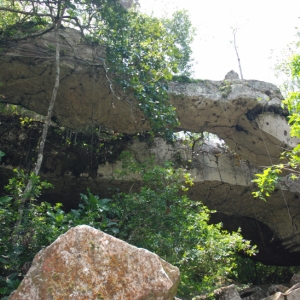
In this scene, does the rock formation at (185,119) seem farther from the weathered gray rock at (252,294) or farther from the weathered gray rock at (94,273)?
the weathered gray rock at (94,273)

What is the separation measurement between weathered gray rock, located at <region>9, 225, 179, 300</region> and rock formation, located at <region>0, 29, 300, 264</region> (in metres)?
3.90

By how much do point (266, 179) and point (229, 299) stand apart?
1.47 metres

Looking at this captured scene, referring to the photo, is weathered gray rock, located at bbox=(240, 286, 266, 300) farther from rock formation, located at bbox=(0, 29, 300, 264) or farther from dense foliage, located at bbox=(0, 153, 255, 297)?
rock formation, located at bbox=(0, 29, 300, 264)

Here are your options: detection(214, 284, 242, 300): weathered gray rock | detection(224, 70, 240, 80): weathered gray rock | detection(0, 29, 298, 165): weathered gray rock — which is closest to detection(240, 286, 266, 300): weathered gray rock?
detection(214, 284, 242, 300): weathered gray rock

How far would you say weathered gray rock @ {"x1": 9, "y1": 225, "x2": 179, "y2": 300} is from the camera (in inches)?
99.6

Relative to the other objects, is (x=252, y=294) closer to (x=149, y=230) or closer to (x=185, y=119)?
(x=149, y=230)

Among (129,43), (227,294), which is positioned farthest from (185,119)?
(227,294)

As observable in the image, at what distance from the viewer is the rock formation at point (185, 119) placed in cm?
665

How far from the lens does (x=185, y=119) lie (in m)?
7.54

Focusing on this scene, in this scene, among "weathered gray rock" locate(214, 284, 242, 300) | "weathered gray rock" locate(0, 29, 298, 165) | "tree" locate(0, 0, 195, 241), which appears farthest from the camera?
"weathered gray rock" locate(0, 29, 298, 165)

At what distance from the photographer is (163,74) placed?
613 centimetres

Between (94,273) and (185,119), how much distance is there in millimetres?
5226

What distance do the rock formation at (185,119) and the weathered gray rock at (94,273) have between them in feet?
12.8

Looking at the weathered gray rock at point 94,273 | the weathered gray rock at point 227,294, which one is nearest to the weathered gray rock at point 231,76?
the weathered gray rock at point 227,294
